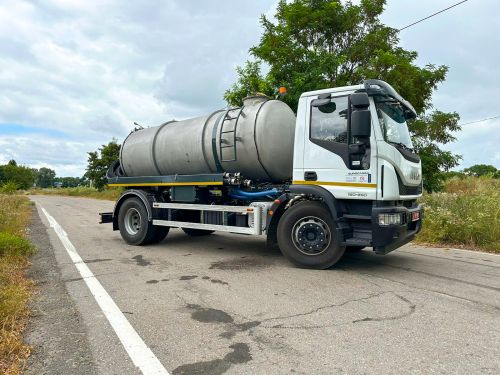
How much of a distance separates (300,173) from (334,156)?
0.62 meters

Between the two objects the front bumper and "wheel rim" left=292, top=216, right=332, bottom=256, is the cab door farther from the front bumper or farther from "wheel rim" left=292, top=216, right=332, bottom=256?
"wheel rim" left=292, top=216, right=332, bottom=256

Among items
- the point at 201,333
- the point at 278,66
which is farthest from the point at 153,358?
the point at 278,66

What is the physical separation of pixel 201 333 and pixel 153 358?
60 cm

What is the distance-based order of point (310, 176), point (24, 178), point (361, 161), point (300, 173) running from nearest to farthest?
1. point (361, 161)
2. point (310, 176)
3. point (300, 173)
4. point (24, 178)

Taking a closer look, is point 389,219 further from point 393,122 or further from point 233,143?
point 233,143

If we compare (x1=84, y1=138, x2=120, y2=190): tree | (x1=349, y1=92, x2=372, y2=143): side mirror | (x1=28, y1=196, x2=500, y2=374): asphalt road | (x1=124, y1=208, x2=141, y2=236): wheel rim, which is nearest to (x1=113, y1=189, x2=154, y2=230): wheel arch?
(x1=124, y1=208, x2=141, y2=236): wheel rim

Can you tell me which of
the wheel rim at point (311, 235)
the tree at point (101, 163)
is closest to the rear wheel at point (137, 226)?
the wheel rim at point (311, 235)

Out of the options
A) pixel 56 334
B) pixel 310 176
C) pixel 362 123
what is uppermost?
pixel 362 123

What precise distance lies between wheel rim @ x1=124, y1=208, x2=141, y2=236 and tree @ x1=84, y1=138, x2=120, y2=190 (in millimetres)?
33796

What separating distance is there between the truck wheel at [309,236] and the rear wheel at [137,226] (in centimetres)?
367

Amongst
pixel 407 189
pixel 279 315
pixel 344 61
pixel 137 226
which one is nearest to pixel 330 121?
pixel 407 189

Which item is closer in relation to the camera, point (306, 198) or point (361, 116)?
point (361, 116)

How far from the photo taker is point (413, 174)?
6008 mm

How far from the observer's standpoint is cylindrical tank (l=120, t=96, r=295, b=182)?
6.66m
